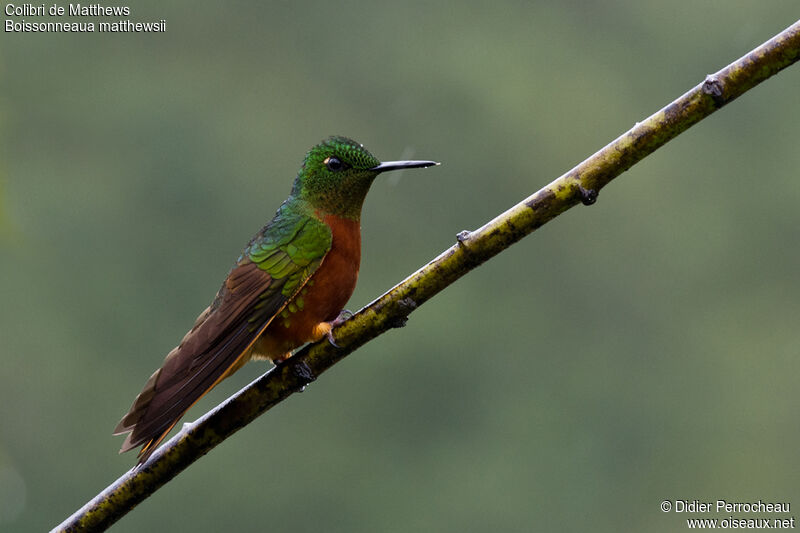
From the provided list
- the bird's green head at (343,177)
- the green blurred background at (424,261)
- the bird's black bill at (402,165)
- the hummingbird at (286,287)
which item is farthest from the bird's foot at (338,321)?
the green blurred background at (424,261)

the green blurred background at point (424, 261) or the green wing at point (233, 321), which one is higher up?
the green blurred background at point (424, 261)

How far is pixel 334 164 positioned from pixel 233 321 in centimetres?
69

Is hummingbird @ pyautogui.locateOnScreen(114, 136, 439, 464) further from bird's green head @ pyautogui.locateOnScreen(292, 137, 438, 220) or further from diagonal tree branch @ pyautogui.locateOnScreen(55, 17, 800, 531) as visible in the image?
diagonal tree branch @ pyautogui.locateOnScreen(55, 17, 800, 531)

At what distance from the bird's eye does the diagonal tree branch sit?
0.77m

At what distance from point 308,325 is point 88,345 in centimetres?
2757

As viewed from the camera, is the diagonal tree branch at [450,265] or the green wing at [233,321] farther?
the green wing at [233,321]

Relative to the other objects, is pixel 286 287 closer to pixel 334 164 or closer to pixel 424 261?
pixel 334 164

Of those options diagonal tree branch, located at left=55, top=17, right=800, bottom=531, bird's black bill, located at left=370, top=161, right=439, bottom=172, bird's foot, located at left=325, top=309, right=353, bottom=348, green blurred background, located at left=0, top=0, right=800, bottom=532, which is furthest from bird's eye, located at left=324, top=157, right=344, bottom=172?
green blurred background, located at left=0, top=0, right=800, bottom=532

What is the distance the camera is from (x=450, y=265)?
2.71 m

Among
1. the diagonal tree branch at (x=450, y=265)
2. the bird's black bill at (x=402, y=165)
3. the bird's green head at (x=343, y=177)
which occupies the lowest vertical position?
the diagonal tree branch at (x=450, y=265)

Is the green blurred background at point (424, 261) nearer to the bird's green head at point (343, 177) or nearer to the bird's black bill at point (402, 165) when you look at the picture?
the bird's green head at point (343, 177)

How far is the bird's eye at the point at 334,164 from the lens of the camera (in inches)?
145

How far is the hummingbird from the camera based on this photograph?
3146mm

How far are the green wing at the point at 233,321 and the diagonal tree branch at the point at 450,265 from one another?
9 centimetres
